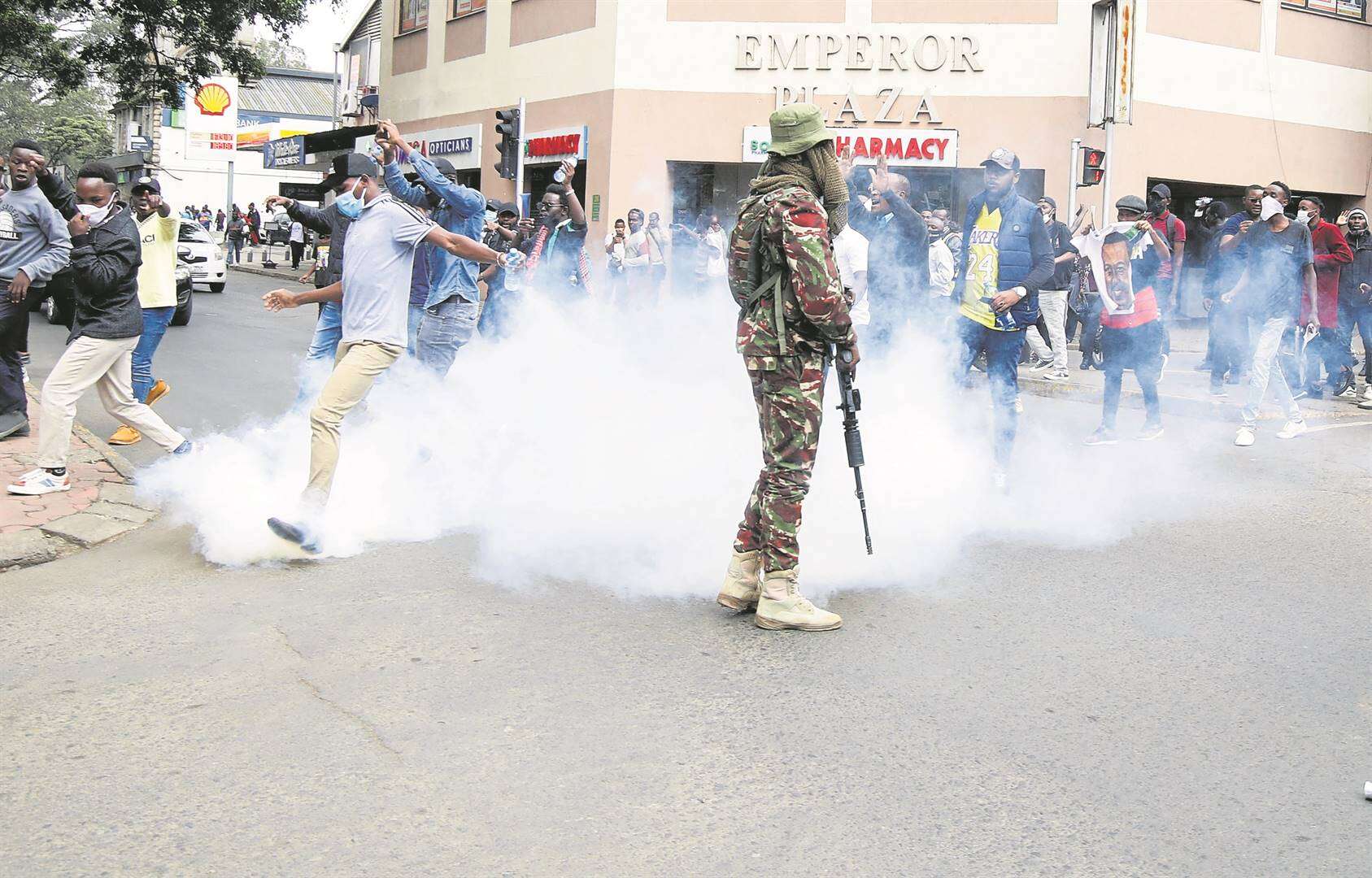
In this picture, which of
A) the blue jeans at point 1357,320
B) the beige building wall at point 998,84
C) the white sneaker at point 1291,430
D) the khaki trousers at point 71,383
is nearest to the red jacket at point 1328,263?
the blue jeans at point 1357,320

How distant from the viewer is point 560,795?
3.30m

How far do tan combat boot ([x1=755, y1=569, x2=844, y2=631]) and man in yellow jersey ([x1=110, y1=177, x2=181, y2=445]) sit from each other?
5.61m

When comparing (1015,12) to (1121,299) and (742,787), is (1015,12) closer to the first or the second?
(1121,299)

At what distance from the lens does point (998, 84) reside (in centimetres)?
2002

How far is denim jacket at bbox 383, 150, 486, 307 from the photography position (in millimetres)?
7094

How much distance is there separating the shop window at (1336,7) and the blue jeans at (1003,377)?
1647cm

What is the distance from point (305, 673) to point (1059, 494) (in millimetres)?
4717

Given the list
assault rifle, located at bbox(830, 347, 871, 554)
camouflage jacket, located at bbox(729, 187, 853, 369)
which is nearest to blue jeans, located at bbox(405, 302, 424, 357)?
camouflage jacket, located at bbox(729, 187, 853, 369)

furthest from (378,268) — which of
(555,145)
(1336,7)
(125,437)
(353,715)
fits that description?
(1336,7)

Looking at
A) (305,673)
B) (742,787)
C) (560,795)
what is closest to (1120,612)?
(742,787)

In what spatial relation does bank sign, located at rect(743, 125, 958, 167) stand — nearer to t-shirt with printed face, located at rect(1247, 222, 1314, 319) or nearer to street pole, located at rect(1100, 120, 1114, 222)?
street pole, located at rect(1100, 120, 1114, 222)

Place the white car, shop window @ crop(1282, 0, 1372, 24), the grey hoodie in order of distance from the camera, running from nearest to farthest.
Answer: the grey hoodie, shop window @ crop(1282, 0, 1372, 24), the white car

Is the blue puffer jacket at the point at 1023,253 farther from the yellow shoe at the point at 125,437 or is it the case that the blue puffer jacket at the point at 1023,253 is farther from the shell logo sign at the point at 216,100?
the shell logo sign at the point at 216,100

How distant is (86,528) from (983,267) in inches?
196
